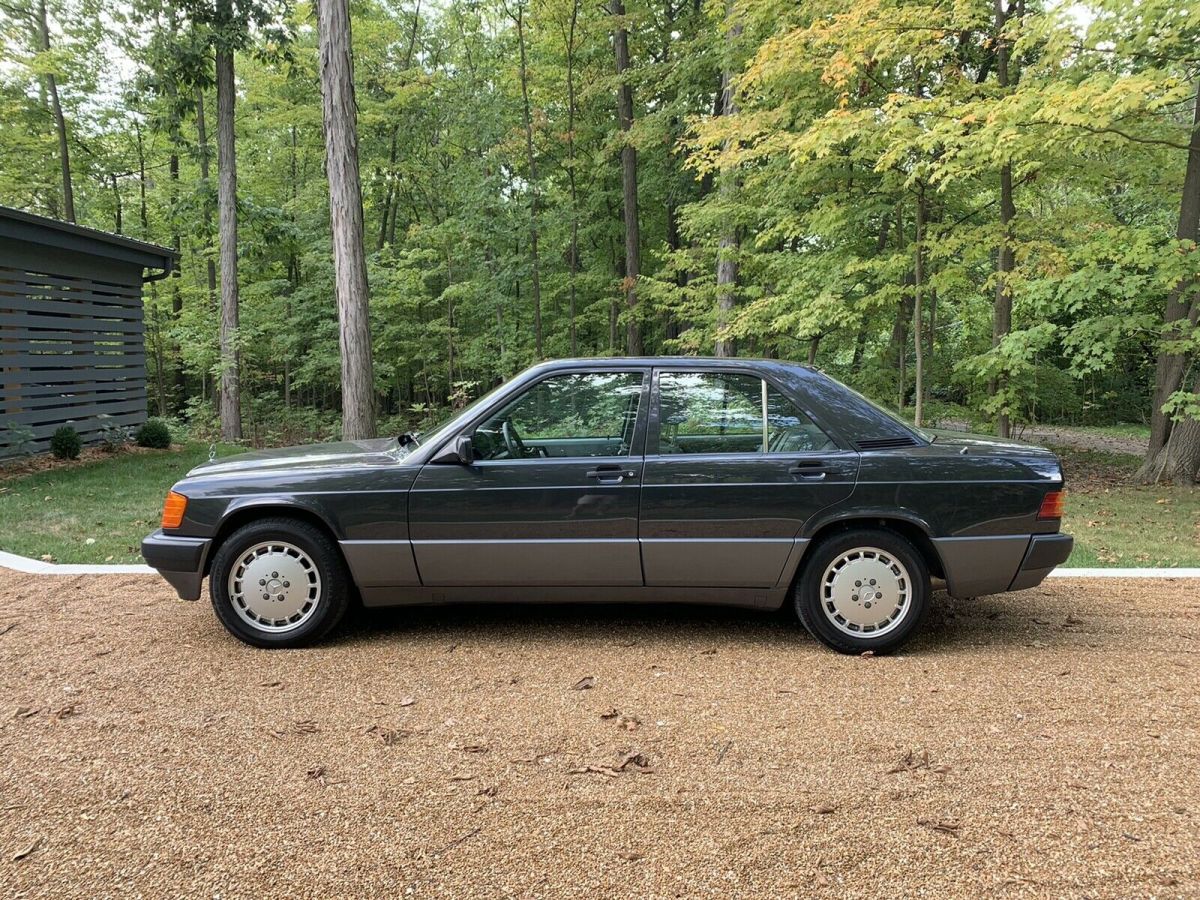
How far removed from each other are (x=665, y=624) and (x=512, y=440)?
4.71ft

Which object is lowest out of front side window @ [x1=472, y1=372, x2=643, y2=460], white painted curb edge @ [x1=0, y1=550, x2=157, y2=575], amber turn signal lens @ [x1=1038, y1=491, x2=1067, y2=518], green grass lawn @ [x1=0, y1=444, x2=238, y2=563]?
white painted curb edge @ [x1=0, y1=550, x2=157, y2=575]

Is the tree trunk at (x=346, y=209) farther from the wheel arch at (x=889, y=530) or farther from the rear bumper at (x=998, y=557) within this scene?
the rear bumper at (x=998, y=557)

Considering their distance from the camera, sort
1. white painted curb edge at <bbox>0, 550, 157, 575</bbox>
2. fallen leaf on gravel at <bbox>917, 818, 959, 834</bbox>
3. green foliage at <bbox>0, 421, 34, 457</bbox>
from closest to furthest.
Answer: fallen leaf on gravel at <bbox>917, 818, 959, 834</bbox> < white painted curb edge at <bbox>0, 550, 157, 575</bbox> < green foliage at <bbox>0, 421, 34, 457</bbox>

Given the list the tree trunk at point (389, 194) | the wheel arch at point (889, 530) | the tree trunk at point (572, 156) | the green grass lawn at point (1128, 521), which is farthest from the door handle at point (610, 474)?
the tree trunk at point (389, 194)

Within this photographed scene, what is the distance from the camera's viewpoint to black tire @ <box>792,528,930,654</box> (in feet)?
12.4

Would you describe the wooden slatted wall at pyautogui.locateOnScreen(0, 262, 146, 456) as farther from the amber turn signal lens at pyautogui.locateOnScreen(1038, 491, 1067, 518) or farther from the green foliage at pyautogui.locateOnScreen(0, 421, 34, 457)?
the amber turn signal lens at pyautogui.locateOnScreen(1038, 491, 1067, 518)

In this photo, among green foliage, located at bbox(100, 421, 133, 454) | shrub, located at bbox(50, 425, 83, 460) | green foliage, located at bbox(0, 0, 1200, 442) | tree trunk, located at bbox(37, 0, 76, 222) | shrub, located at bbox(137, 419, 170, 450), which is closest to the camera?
green foliage, located at bbox(0, 0, 1200, 442)

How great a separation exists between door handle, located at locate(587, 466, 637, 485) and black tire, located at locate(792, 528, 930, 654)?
1066 mm

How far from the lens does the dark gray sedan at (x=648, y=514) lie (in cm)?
378

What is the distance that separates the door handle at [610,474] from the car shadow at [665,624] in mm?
838

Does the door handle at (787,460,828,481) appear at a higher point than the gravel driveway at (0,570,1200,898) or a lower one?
higher

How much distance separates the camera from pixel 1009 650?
3895 millimetres

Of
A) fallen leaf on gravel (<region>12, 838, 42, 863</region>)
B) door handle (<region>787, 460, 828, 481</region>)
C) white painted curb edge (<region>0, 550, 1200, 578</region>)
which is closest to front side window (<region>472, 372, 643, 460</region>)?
door handle (<region>787, 460, 828, 481</region>)

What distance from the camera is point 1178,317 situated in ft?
30.5
